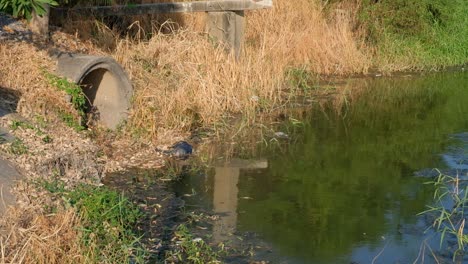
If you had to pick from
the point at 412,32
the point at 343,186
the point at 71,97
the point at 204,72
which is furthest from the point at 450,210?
the point at 412,32

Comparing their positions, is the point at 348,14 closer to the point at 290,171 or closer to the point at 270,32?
the point at 270,32

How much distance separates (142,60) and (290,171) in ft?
11.4

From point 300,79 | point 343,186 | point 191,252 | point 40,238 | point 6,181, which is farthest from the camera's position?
point 300,79

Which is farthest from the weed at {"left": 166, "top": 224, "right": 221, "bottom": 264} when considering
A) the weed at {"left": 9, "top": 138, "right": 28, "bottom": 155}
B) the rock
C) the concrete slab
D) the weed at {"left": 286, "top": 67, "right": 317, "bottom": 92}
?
the weed at {"left": 286, "top": 67, "right": 317, "bottom": 92}

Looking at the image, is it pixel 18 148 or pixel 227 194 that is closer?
pixel 18 148

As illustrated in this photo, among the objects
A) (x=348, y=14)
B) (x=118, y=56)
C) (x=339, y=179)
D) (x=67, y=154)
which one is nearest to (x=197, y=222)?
(x=67, y=154)

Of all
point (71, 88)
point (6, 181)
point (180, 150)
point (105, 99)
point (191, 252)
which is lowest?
point (191, 252)

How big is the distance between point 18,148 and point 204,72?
4.38m

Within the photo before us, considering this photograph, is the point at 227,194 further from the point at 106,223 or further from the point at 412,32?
the point at 412,32

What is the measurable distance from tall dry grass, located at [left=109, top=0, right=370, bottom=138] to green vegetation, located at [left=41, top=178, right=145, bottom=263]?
297 cm

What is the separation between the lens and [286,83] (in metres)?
13.9

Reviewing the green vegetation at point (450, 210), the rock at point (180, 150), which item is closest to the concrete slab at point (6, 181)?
the rock at point (180, 150)

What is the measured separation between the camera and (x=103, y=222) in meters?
6.68

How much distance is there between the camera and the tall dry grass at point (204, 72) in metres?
10.7
